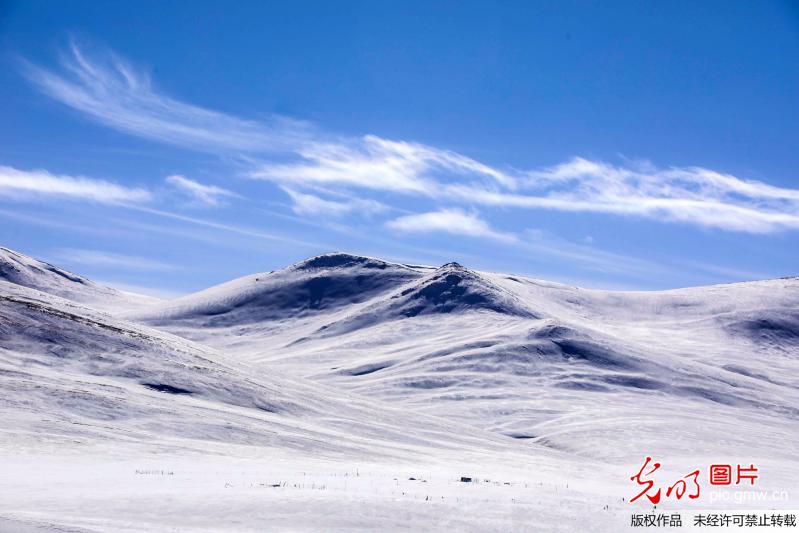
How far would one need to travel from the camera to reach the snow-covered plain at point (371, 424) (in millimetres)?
30453

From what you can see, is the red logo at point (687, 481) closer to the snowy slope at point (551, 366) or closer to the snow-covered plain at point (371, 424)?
the snow-covered plain at point (371, 424)

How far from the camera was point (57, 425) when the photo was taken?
49219 millimetres

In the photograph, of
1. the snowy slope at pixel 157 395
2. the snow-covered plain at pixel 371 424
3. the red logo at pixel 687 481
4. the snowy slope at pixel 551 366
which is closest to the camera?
the snow-covered plain at pixel 371 424

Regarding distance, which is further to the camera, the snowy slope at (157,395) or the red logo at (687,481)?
the snowy slope at (157,395)

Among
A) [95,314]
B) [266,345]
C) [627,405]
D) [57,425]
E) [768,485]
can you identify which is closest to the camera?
[57,425]

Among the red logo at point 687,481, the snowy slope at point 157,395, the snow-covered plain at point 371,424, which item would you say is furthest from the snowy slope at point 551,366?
the snowy slope at point 157,395

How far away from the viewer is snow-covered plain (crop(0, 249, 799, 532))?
3045 cm

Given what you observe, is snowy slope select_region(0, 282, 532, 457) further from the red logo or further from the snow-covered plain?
the red logo

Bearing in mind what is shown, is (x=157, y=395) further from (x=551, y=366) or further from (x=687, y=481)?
(x=551, y=366)

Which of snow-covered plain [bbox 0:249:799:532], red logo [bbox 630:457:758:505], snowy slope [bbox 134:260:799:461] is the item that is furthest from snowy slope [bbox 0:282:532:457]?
snowy slope [bbox 134:260:799:461]

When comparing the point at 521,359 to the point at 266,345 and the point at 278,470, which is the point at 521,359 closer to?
the point at 266,345

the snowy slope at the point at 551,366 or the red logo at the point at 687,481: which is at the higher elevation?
the snowy slope at the point at 551,366

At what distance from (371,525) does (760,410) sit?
104m

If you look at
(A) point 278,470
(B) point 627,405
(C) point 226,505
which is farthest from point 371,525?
(B) point 627,405
